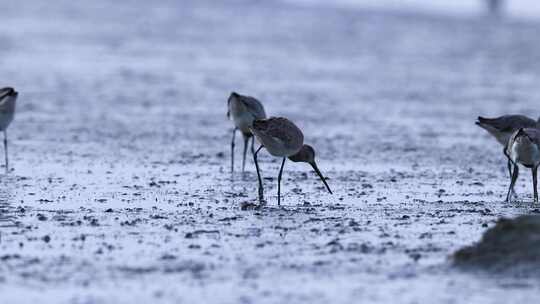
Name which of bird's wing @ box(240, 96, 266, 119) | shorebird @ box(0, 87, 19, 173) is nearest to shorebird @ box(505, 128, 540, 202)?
bird's wing @ box(240, 96, 266, 119)

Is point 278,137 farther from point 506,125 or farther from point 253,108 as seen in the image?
point 506,125

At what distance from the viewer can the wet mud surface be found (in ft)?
27.9

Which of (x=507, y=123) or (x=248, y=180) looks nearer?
(x=507, y=123)

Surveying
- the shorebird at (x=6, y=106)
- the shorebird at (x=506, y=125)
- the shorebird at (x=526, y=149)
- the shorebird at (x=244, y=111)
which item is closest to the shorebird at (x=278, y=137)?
the shorebird at (x=526, y=149)

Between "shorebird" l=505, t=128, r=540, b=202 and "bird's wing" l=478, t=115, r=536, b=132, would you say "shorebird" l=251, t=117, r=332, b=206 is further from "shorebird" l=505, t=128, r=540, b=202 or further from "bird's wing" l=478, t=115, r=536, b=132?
"bird's wing" l=478, t=115, r=536, b=132

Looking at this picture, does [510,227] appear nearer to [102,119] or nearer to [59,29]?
[102,119]

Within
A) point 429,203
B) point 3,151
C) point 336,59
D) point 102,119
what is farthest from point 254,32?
point 429,203

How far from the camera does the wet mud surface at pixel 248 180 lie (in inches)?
334

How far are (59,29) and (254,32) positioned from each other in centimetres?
630

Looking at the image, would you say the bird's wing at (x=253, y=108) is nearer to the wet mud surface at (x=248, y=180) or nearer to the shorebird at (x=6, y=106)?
the wet mud surface at (x=248, y=180)

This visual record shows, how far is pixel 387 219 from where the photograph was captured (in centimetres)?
1095

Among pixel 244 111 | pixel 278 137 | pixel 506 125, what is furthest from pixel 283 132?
pixel 506 125

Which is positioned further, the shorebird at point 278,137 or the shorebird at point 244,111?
the shorebird at point 244,111

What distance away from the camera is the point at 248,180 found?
1369cm
